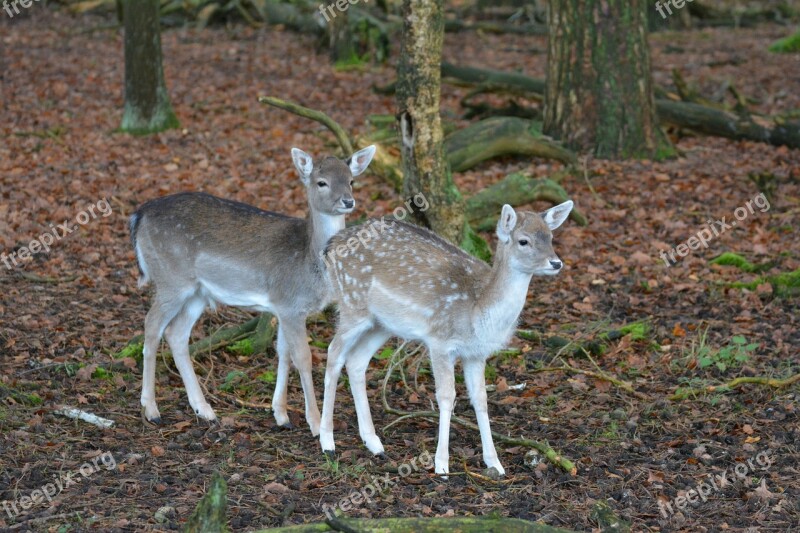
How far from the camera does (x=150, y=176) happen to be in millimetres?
12562

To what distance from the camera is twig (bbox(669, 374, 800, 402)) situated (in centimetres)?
771

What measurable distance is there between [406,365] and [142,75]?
7.82m

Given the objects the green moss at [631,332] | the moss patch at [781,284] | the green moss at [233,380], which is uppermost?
the moss patch at [781,284]

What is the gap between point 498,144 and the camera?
42.9 ft

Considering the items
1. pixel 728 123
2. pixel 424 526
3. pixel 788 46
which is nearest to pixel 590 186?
pixel 728 123

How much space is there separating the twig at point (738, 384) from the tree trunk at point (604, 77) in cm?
586

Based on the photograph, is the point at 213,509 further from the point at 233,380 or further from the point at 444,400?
the point at 233,380

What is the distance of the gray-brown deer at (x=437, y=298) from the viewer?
21.6 ft

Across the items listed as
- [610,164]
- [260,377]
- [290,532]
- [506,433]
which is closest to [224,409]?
[260,377]

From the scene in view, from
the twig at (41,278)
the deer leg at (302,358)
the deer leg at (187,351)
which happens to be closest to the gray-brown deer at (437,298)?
the deer leg at (302,358)

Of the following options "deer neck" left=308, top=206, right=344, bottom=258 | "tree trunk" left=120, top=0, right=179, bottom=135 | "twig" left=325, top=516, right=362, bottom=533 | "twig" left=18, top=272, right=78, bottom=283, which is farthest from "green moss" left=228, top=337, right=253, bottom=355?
"tree trunk" left=120, top=0, right=179, bottom=135

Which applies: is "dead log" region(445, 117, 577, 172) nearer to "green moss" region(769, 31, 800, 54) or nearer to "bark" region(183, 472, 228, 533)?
"bark" region(183, 472, 228, 533)

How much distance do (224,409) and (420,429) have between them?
5.06 ft

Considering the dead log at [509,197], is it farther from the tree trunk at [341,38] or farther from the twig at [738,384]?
the tree trunk at [341,38]
